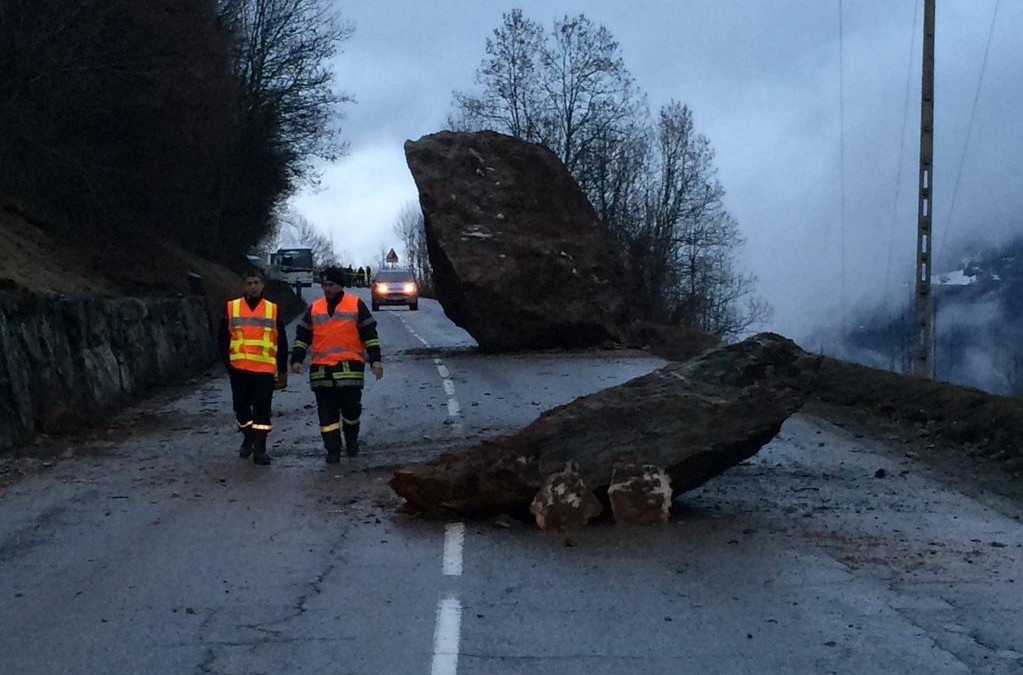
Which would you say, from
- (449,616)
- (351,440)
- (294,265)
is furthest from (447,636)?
(294,265)

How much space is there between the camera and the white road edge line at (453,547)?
27.4 ft

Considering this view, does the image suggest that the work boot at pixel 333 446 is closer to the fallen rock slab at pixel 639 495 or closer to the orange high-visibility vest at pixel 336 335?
the orange high-visibility vest at pixel 336 335

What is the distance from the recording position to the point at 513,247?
85.6 feet

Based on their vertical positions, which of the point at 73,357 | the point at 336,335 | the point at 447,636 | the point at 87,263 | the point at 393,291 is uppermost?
the point at 87,263

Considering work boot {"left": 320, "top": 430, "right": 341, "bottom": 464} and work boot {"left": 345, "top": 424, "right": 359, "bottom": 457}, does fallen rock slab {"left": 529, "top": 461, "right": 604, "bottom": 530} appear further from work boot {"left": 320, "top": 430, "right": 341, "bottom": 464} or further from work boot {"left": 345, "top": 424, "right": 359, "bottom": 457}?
work boot {"left": 345, "top": 424, "right": 359, "bottom": 457}

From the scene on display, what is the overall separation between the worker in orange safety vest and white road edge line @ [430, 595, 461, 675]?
6.10 m

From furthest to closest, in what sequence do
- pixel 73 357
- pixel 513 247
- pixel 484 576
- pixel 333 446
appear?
pixel 513 247 < pixel 73 357 < pixel 333 446 < pixel 484 576

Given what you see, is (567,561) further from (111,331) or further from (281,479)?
(111,331)

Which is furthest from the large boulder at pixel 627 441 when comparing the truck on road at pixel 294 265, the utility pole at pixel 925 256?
the truck on road at pixel 294 265

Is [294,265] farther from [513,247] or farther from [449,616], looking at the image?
[449,616]

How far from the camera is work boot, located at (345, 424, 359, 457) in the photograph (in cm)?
1326

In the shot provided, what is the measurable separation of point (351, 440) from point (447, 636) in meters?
6.67

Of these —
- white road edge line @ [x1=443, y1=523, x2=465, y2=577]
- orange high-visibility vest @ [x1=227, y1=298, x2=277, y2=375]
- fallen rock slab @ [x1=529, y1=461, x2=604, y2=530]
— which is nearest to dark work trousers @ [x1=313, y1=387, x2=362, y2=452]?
orange high-visibility vest @ [x1=227, y1=298, x2=277, y2=375]

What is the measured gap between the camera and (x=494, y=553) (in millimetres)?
8859
